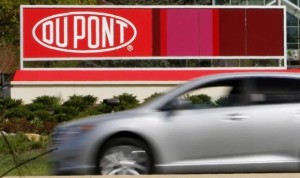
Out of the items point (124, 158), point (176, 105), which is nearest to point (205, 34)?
point (176, 105)

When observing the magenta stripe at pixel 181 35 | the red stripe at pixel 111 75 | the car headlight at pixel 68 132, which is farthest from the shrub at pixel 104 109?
the car headlight at pixel 68 132

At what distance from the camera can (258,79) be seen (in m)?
11.2

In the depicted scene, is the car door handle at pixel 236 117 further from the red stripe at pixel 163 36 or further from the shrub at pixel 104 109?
the red stripe at pixel 163 36

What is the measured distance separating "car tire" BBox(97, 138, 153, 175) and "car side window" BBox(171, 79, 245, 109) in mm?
891

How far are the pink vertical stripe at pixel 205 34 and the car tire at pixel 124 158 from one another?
1753 centimetres

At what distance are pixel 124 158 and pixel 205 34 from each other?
17754mm

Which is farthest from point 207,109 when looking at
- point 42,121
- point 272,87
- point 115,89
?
point 115,89

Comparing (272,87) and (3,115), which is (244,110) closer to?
(272,87)

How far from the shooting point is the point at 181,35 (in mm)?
28109

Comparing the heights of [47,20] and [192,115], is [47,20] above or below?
above

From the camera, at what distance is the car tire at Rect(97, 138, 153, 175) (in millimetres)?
10740

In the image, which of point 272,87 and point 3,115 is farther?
point 3,115

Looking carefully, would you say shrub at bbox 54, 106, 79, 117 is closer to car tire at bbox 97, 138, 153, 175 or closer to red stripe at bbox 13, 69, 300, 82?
red stripe at bbox 13, 69, 300, 82

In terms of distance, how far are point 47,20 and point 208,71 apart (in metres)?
6.09
